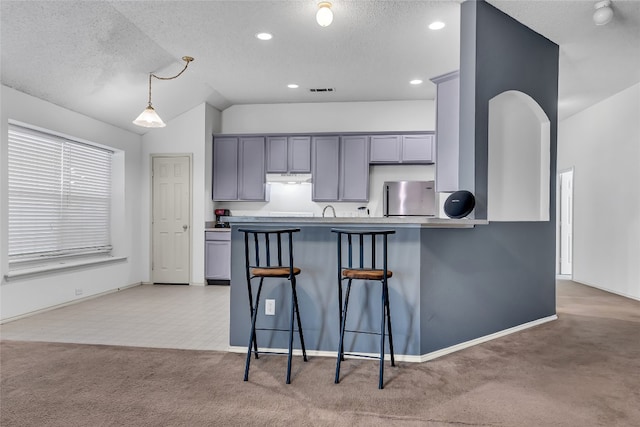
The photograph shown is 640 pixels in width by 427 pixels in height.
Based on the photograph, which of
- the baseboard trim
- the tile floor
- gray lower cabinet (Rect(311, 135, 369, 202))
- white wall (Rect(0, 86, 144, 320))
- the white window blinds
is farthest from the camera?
gray lower cabinet (Rect(311, 135, 369, 202))

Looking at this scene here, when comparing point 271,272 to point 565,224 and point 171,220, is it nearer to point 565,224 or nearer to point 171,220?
point 171,220

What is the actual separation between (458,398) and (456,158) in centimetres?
214

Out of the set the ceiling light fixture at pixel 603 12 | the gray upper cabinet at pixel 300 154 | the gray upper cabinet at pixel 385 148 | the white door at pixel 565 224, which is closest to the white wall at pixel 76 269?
the gray upper cabinet at pixel 300 154

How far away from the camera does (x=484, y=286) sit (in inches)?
146

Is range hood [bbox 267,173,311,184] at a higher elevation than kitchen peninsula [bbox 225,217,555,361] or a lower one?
higher

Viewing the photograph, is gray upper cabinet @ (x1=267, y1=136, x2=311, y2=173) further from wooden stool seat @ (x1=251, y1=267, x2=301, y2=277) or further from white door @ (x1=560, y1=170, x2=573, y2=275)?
white door @ (x1=560, y1=170, x2=573, y2=275)

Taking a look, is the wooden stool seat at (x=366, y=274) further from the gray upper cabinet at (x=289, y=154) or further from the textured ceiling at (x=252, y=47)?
the gray upper cabinet at (x=289, y=154)

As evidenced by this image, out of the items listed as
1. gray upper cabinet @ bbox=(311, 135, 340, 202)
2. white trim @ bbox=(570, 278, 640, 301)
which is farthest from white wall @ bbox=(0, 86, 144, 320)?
white trim @ bbox=(570, 278, 640, 301)

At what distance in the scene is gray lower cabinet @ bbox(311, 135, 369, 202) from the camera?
21.6 ft

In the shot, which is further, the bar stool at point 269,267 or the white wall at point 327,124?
the white wall at point 327,124

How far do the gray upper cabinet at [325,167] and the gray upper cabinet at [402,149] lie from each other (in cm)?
56

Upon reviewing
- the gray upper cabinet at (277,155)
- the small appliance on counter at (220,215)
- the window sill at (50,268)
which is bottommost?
the window sill at (50,268)

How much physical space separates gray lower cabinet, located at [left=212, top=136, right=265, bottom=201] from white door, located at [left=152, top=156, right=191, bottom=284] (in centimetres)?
47

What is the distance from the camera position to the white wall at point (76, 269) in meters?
4.30
